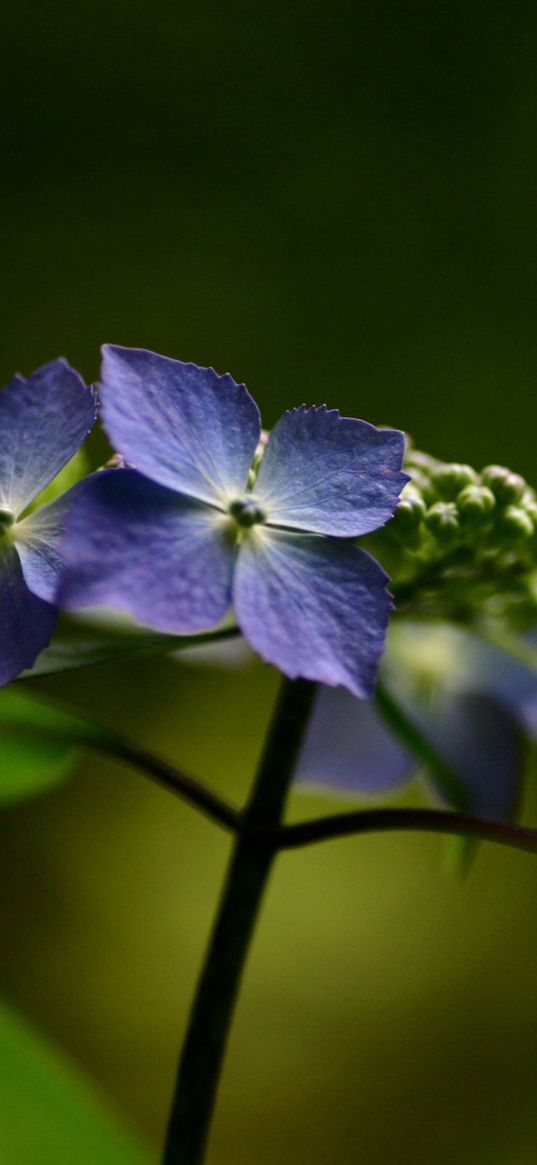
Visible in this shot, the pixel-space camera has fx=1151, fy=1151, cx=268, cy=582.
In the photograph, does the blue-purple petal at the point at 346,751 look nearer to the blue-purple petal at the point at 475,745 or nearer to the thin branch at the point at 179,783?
the blue-purple petal at the point at 475,745

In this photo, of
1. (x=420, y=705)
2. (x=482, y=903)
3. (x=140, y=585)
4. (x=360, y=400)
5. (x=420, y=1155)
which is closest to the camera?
(x=140, y=585)

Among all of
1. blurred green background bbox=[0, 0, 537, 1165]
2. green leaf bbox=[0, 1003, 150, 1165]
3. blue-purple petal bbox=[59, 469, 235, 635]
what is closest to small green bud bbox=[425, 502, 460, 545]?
blue-purple petal bbox=[59, 469, 235, 635]

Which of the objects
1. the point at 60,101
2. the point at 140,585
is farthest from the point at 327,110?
the point at 140,585

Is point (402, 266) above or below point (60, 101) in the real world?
below

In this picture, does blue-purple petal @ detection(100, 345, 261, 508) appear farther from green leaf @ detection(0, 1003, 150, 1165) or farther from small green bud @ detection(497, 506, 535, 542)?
green leaf @ detection(0, 1003, 150, 1165)

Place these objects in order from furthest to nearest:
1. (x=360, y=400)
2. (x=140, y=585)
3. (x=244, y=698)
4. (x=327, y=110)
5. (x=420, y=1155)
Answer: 1. (x=327, y=110)
2. (x=360, y=400)
3. (x=244, y=698)
4. (x=420, y=1155)
5. (x=140, y=585)

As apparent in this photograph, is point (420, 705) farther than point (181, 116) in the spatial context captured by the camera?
No

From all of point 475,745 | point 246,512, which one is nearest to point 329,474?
point 246,512

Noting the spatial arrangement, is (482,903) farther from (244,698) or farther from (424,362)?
(424,362)
